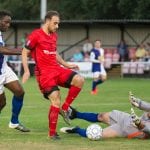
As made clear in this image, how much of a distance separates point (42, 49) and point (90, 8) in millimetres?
36908

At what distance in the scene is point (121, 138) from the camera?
36.5 ft

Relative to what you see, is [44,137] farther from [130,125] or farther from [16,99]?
[130,125]

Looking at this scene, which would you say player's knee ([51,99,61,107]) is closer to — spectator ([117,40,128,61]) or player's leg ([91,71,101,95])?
player's leg ([91,71,101,95])

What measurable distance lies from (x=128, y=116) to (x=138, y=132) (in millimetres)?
364

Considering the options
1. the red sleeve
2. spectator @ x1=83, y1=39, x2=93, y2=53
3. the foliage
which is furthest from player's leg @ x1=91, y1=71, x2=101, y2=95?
the foliage

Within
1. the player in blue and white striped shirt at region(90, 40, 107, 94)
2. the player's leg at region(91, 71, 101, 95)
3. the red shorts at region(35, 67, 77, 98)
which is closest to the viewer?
the red shorts at region(35, 67, 77, 98)

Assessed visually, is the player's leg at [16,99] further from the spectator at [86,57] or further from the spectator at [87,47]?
the spectator at [87,47]

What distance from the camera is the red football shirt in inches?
452

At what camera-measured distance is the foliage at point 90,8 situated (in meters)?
45.0

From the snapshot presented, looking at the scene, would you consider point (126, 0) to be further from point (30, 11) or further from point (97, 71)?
point (97, 71)

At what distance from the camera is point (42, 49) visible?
37.8ft

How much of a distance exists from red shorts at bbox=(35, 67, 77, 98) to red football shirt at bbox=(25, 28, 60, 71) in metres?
0.10

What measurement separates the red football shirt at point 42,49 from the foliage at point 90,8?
109 ft

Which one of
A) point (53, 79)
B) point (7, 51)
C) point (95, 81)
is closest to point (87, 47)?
point (95, 81)
